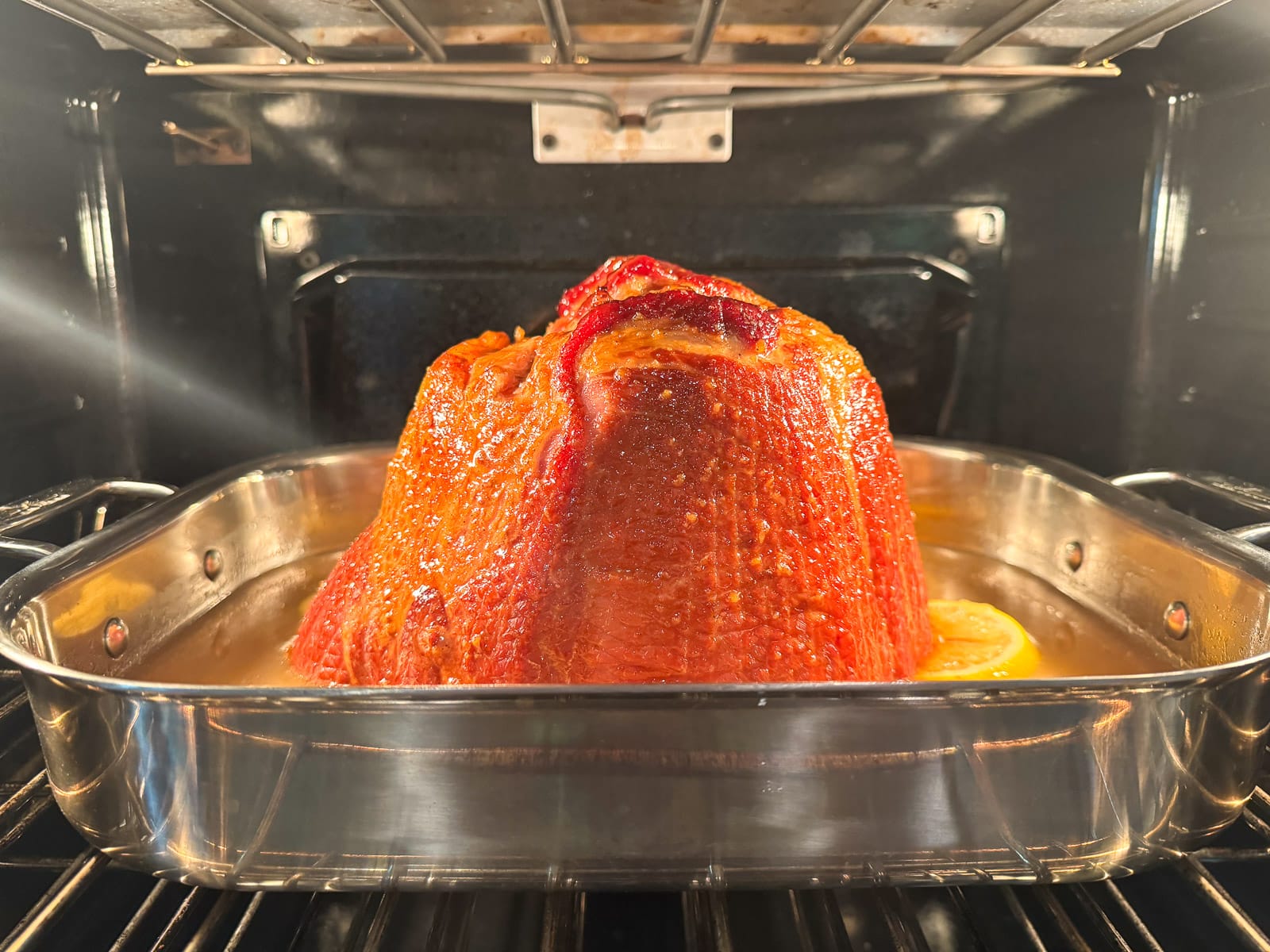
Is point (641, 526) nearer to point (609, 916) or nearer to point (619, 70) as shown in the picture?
point (609, 916)

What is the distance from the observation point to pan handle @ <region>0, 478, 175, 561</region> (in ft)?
2.85

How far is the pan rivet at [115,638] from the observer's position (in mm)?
943

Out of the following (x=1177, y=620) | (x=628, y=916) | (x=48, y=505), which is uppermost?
(x=48, y=505)

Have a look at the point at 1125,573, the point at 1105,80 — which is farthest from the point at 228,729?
the point at 1105,80

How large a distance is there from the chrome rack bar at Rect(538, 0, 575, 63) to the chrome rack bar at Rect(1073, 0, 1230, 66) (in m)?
0.60

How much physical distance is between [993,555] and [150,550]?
1.07 metres

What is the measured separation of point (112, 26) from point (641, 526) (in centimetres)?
74

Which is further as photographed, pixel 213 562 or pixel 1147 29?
pixel 213 562

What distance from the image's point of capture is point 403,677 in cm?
82

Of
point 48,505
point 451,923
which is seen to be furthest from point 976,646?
point 48,505

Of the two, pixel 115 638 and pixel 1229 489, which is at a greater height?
pixel 1229 489

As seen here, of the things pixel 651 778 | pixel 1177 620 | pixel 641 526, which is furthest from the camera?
pixel 1177 620

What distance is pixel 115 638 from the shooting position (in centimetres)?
96

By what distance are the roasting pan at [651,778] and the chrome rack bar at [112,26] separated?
61 centimetres
